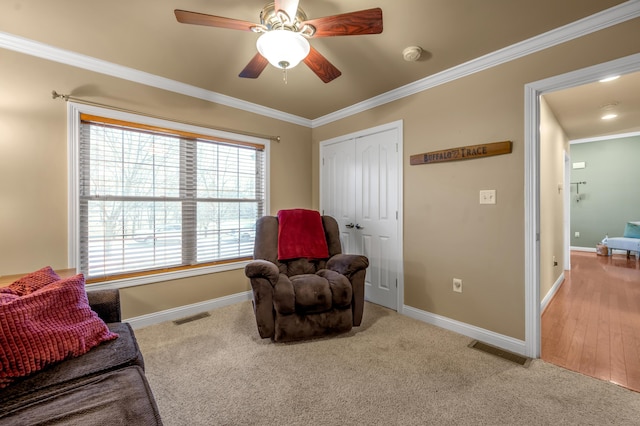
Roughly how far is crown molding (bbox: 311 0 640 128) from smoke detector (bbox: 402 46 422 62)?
1.50 feet

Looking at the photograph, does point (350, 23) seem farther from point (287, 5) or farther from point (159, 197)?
point (159, 197)

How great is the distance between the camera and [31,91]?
215cm

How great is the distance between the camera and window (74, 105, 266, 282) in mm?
2430

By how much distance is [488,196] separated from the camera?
7.65 ft

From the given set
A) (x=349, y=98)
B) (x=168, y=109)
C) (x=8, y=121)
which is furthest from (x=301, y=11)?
(x=8, y=121)

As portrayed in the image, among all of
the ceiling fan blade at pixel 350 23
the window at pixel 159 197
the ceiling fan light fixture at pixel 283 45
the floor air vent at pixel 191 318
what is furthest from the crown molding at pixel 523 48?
the floor air vent at pixel 191 318

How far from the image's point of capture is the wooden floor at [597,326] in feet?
6.48

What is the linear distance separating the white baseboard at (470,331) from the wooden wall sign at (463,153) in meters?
1.49

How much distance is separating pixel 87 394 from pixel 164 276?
188 centimetres

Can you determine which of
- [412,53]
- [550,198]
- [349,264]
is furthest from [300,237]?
[550,198]

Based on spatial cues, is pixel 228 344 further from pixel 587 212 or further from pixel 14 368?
pixel 587 212

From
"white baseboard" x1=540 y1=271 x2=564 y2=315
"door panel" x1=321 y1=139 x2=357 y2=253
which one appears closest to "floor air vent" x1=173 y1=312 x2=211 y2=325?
"door panel" x1=321 y1=139 x2=357 y2=253

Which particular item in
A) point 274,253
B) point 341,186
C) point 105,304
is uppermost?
point 341,186

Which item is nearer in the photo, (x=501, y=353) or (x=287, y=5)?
(x=287, y=5)
